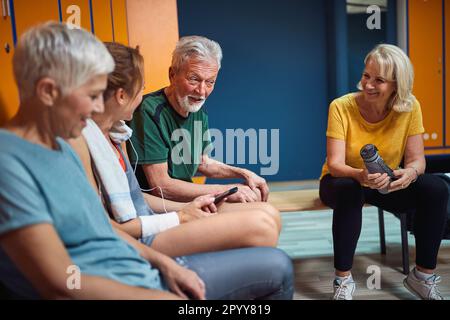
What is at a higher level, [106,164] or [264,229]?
[106,164]

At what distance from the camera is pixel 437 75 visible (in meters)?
3.82

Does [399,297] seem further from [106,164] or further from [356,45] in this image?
[356,45]

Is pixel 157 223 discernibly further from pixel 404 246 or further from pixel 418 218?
pixel 404 246

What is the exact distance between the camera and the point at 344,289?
205 centimetres

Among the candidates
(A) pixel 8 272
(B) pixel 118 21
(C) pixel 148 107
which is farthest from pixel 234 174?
(B) pixel 118 21

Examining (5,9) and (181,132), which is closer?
(181,132)

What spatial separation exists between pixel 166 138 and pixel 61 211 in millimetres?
925

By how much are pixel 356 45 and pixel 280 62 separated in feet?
2.38

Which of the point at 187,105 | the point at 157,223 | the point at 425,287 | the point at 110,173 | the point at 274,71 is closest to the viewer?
the point at 110,173

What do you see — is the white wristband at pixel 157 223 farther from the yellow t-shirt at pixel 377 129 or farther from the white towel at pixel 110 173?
the yellow t-shirt at pixel 377 129

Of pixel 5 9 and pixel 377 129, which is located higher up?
pixel 5 9

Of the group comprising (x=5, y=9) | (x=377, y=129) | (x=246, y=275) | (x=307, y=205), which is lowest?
(x=307, y=205)

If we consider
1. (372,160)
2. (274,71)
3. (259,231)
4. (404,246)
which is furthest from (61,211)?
(274,71)

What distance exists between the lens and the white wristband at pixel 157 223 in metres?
1.36
